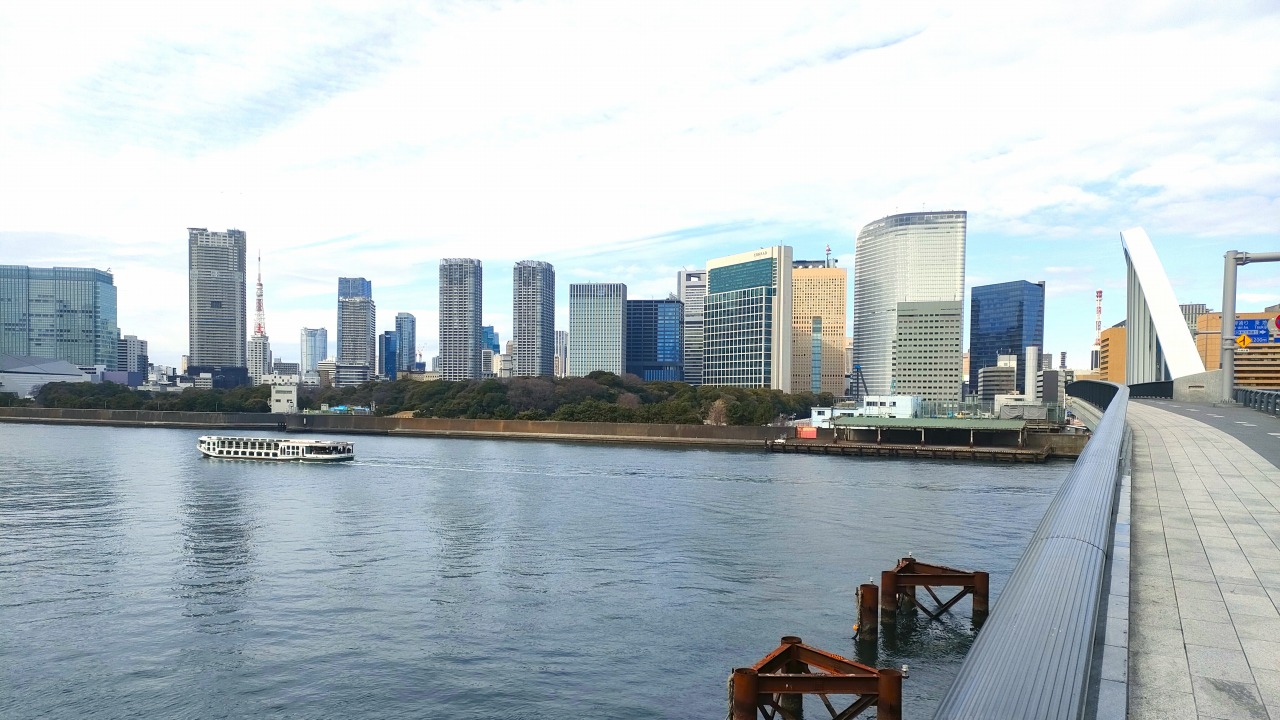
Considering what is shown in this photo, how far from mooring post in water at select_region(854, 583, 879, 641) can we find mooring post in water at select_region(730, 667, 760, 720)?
635 cm

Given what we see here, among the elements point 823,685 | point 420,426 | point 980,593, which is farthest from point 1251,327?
point 420,426

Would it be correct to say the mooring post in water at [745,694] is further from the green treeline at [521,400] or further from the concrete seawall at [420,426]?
the green treeline at [521,400]

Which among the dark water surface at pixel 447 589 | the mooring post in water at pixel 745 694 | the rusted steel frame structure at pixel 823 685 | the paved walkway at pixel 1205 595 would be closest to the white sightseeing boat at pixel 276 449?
the dark water surface at pixel 447 589

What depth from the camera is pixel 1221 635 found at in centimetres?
646

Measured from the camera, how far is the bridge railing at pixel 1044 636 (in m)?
4.08

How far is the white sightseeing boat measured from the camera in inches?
2518

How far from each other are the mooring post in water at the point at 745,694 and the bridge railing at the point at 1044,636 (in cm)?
497

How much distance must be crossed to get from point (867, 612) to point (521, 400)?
100 m

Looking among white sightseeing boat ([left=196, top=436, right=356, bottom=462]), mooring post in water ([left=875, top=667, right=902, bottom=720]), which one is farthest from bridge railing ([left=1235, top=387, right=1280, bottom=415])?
white sightseeing boat ([left=196, top=436, right=356, bottom=462])

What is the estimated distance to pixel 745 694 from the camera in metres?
11.1

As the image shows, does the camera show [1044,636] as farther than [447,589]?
No

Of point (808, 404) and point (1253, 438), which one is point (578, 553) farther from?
point (808, 404)

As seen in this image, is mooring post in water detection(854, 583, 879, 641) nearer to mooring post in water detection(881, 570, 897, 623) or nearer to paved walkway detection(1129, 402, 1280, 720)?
mooring post in water detection(881, 570, 897, 623)

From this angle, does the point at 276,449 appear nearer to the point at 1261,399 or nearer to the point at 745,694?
the point at 745,694
